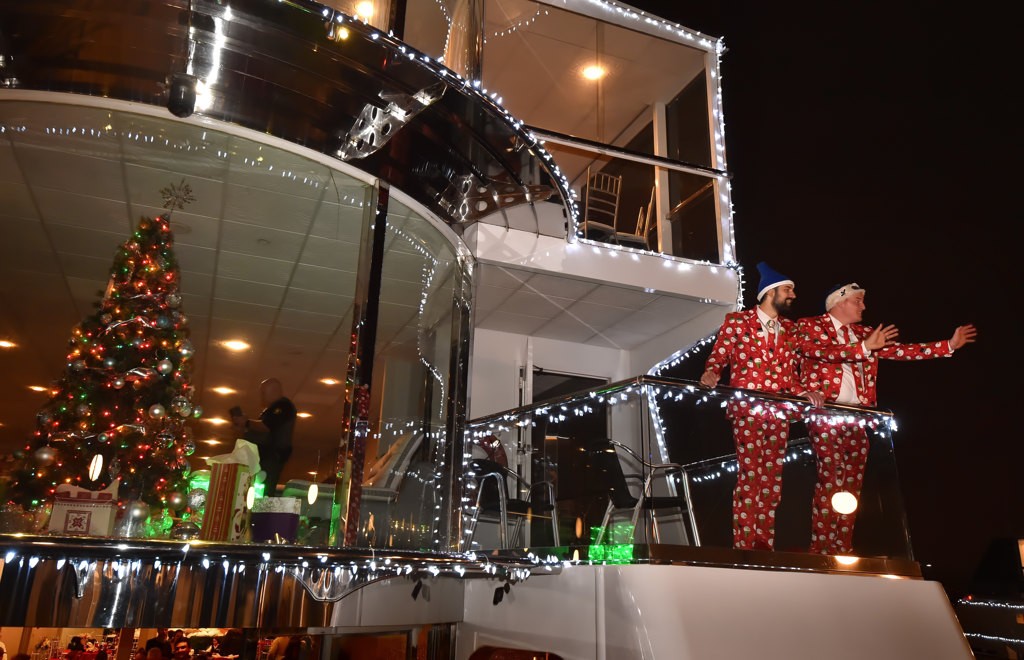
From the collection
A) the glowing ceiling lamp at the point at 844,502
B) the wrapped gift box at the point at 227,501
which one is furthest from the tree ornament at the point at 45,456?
the glowing ceiling lamp at the point at 844,502

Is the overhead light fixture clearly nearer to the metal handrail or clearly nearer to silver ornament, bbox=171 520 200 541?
the metal handrail

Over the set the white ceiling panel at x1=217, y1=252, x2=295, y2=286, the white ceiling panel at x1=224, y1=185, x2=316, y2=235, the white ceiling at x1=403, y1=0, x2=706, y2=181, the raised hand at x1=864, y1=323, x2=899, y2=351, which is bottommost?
the raised hand at x1=864, y1=323, x2=899, y2=351

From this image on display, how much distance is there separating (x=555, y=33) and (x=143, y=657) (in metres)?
6.89

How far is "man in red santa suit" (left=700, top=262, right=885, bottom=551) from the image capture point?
418 centimetres

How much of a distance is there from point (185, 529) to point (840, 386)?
4.01 m

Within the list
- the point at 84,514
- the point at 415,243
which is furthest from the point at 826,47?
the point at 84,514

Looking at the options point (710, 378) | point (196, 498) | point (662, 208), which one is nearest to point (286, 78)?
Result: point (196, 498)

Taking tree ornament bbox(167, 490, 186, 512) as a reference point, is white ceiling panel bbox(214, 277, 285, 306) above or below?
above

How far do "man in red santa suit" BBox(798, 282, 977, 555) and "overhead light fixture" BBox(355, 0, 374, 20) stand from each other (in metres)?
3.32

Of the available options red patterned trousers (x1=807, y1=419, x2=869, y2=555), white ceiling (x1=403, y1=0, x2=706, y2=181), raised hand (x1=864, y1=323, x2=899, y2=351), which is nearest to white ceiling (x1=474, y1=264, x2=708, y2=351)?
raised hand (x1=864, y1=323, x2=899, y2=351)

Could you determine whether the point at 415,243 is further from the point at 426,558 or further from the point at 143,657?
the point at 143,657

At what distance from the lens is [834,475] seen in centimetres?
444

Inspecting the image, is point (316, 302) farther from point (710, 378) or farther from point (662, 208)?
point (662, 208)

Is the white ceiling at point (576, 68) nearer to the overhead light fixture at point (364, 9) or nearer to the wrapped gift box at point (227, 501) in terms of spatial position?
the overhead light fixture at point (364, 9)
